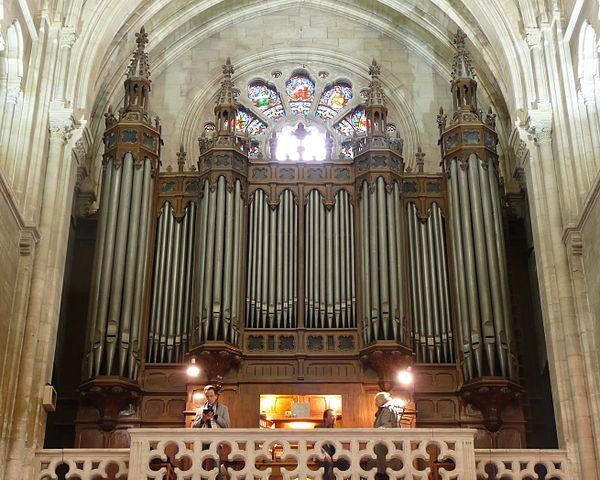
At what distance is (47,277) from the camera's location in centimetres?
1435

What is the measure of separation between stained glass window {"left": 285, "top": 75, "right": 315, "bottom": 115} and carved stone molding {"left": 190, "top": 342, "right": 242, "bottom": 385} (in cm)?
657

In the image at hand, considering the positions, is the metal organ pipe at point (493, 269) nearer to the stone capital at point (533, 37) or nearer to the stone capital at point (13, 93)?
the stone capital at point (533, 37)

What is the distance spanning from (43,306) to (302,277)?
4343mm

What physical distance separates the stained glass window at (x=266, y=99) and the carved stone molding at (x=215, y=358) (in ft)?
21.1

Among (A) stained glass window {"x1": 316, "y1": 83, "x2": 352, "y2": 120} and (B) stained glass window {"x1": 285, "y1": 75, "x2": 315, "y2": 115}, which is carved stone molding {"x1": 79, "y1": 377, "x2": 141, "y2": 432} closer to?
(B) stained glass window {"x1": 285, "y1": 75, "x2": 315, "y2": 115}

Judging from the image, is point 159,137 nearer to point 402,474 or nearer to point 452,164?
point 452,164

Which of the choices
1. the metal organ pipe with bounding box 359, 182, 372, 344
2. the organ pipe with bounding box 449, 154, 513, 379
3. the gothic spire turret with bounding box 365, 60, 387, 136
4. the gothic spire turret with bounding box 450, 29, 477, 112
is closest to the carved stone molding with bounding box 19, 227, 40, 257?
the metal organ pipe with bounding box 359, 182, 372, 344

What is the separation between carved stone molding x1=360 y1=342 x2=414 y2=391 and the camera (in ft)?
50.9

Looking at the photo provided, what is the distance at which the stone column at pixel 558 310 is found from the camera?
13.3 metres

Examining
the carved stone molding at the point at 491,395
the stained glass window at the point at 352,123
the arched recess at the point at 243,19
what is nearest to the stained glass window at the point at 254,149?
the stained glass window at the point at 352,123

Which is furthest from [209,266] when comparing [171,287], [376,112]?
[376,112]

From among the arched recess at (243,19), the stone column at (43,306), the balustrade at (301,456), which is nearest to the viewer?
the balustrade at (301,456)

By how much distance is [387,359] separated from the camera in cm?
1559

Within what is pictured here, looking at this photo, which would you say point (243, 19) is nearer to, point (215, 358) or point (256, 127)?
point (256, 127)
